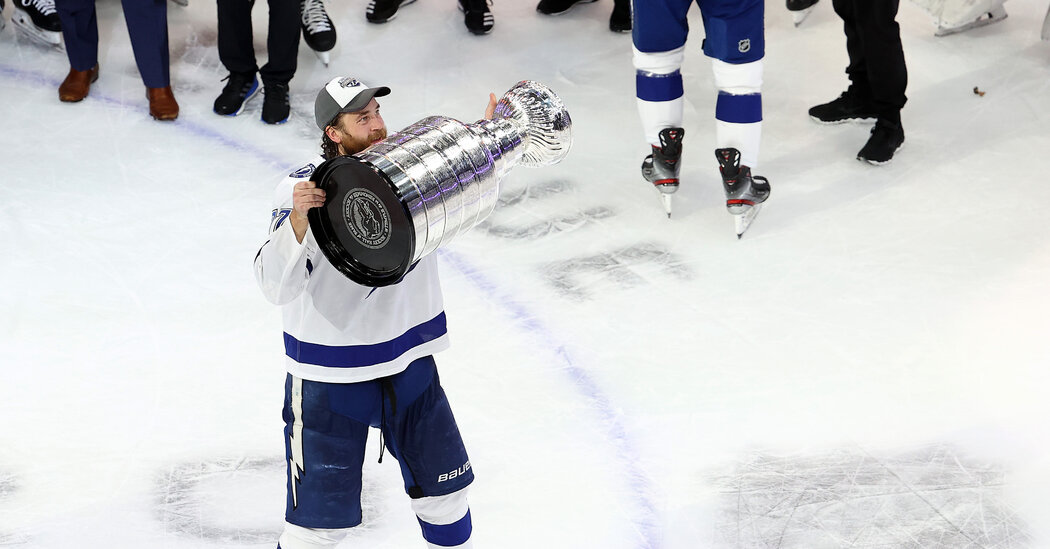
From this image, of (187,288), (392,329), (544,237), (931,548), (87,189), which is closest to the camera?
(392,329)

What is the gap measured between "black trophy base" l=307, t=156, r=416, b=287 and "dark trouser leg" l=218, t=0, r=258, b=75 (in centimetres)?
311

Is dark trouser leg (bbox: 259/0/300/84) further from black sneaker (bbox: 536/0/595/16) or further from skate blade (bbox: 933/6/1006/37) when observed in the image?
skate blade (bbox: 933/6/1006/37)

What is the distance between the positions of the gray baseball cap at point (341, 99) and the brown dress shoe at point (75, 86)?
10.6 ft

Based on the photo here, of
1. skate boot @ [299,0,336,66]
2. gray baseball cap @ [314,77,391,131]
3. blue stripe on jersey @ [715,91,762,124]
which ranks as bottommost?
skate boot @ [299,0,336,66]

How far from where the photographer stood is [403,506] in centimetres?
303

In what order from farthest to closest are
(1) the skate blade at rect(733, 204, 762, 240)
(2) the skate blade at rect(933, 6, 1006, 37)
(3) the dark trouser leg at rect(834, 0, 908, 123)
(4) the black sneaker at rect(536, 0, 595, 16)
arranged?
(4) the black sneaker at rect(536, 0, 595, 16)
(2) the skate blade at rect(933, 6, 1006, 37)
(3) the dark trouser leg at rect(834, 0, 908, 123)
(1) the skate blade at rect(733, 204, 762, 240)

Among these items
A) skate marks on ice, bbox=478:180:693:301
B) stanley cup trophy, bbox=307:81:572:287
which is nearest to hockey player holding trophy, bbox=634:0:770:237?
skate marks on ice, bbox=478:180:693:301

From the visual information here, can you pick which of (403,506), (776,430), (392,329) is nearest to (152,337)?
(403,506)

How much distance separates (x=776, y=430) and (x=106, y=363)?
1.98 metres

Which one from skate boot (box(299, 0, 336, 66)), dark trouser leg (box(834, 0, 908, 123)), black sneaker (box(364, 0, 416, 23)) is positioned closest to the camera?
dark trouser leg (box(834, 0, 908, 123))

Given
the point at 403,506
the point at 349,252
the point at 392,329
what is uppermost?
the point at 349,252

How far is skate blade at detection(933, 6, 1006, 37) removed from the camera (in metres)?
5.55

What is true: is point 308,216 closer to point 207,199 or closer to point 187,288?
point 187,288

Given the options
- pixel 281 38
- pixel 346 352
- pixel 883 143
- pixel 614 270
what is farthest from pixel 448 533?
pixel 281 38
